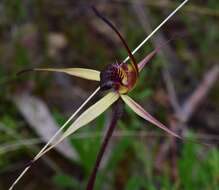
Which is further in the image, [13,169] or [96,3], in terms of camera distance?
[96,3]

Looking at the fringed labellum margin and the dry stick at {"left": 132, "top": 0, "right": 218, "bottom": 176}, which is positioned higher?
the dry stick at {"left": 132, "top": 0, "right": 218, "bottom": 176}

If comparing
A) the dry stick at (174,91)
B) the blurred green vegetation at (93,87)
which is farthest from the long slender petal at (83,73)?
the dry stick at (174,91)

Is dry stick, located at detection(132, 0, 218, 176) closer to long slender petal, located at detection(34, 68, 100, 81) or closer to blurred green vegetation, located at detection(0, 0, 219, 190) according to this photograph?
blurred green vegetation, located at detection(0, 0, 219, 190)

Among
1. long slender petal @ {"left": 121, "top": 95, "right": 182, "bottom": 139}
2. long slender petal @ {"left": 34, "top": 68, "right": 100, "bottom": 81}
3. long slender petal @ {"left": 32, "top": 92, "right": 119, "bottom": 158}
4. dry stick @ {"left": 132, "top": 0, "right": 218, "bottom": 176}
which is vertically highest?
dry stick @ {"left": 132, "top": 0, "right": 218, "bottom": 176}

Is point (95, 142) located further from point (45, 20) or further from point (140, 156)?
point (45, 20)

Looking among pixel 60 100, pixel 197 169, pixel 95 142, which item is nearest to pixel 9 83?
pixel 60 100

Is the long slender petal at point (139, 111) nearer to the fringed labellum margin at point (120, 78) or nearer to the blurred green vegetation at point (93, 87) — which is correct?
the fringed labellum margin at point (120, 78)

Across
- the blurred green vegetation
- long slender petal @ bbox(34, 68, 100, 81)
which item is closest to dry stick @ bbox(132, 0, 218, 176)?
the blurred green vegetation

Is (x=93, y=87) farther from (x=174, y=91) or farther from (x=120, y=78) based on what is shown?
(x=120, y=78)
